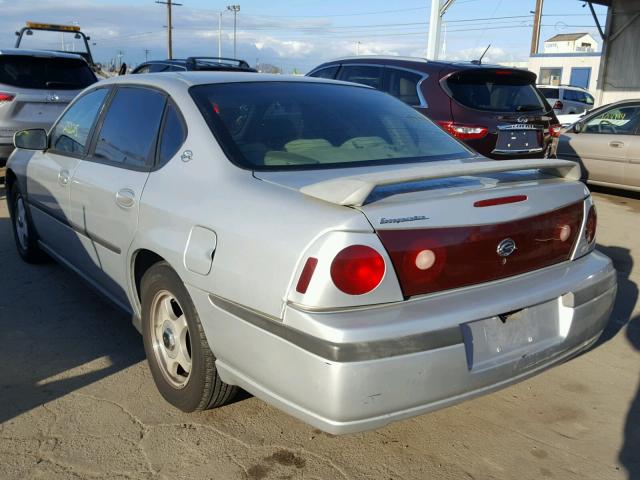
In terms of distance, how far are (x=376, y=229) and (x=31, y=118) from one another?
7.42 metres

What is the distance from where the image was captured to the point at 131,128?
354 cm

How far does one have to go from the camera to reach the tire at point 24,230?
16.6ft

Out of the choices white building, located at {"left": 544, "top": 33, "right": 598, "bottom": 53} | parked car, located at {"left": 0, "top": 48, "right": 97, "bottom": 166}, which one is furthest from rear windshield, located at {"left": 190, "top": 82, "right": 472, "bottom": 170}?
white building, located at {"left": 544, "top": 33, "right": 598, "bottom": 53}

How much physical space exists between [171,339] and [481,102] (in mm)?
4603

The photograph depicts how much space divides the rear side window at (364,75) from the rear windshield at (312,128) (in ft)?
12.2

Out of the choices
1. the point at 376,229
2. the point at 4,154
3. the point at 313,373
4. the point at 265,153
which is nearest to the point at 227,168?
the point at 265,153

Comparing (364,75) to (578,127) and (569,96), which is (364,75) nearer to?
(578,127)

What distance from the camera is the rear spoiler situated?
2299mm

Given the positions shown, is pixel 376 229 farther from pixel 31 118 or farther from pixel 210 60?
pixel 210 60

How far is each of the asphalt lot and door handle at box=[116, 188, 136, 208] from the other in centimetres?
94

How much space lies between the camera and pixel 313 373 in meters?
2.21

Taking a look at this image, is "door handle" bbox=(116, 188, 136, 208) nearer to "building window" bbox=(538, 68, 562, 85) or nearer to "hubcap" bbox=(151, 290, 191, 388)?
"hubcap" bbox=(151, 290, 191, 388)

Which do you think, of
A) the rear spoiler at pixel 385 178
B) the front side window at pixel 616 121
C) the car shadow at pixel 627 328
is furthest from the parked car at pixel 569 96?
the rear spoiler at pixel 385 178

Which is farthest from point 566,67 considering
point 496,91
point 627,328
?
point 627,328
